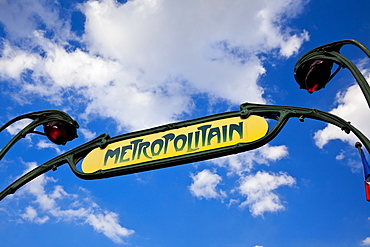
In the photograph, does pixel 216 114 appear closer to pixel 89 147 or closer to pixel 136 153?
pixel 136 153

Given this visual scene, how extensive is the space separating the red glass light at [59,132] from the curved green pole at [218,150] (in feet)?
1.12

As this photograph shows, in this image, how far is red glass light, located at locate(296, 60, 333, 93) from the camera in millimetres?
5273

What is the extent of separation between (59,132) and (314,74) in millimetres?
4099

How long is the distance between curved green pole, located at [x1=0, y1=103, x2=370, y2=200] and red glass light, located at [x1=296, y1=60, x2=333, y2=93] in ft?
1.05

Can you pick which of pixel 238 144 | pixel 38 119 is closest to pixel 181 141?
pixel 238 144

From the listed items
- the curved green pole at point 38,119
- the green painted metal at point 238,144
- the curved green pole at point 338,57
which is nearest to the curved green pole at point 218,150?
the green painted metal at point 238,144

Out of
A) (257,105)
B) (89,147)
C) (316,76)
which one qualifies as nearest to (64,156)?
(89,147)

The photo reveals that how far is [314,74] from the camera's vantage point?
17.5ft

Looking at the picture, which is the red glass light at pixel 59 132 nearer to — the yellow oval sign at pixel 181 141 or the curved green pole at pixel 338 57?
A: the yellow oval sign at pixel 181 141

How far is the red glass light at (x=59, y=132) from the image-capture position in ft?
22.7

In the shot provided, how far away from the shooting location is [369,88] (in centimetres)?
442

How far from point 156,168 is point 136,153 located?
0.43 meters

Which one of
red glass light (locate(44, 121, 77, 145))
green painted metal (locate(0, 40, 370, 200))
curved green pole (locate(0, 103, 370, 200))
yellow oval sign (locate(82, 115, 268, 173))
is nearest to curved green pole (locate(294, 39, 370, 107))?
green painted metal (locate(0, 40, 370, 200))

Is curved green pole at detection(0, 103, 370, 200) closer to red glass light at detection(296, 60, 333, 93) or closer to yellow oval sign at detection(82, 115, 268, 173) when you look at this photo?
yellow oval sign at detection(82, 115, 268, 173)
